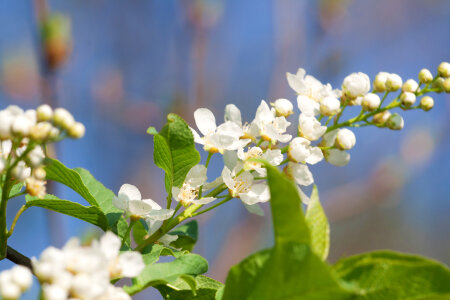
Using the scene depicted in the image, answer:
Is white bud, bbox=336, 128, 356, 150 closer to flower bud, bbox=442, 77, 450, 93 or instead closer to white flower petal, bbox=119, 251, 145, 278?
flower bud, bbox=442, 77, 450, 93

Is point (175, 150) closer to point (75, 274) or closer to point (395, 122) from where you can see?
point (75, 274)

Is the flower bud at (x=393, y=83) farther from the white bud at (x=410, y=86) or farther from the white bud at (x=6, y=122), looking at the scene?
the white bud at (x=6, y=122)

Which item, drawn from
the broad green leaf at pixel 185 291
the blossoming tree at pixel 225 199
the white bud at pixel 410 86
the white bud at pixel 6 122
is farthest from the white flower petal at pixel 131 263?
the white bud at pixel 410 86

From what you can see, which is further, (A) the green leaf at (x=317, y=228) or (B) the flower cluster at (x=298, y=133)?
(B) the flower cluster at (x=298, y=133)

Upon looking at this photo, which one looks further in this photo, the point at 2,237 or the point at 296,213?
the point at 2,237

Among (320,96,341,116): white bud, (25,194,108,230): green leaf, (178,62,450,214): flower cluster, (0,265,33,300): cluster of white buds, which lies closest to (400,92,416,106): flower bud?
(178,62,450,214): flower cluster

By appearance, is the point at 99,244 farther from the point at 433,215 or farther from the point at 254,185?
the point at 433,215

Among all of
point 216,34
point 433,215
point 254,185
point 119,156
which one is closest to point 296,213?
point 254,185
